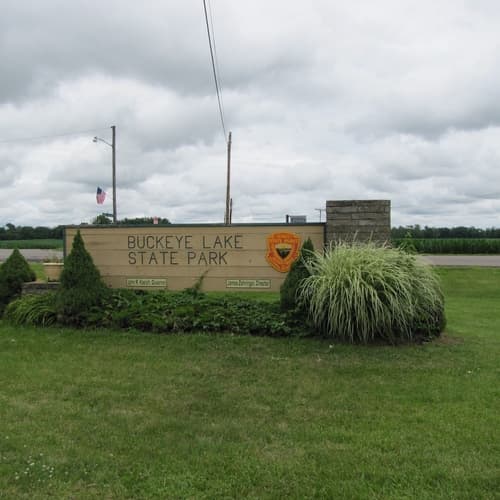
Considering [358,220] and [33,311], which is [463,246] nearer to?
[358,220]

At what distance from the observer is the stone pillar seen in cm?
712

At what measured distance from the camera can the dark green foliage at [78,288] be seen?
681 cm

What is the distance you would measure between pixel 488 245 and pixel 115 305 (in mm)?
33017

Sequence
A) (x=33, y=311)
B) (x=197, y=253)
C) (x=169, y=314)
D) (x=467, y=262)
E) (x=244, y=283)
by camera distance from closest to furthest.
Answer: (x=169, y=314), (x=33, y=311), (x=244, y=283), (x=197, y=253), (x=467, y=262)

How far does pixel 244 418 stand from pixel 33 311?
4.56m

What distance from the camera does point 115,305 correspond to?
7078 mm

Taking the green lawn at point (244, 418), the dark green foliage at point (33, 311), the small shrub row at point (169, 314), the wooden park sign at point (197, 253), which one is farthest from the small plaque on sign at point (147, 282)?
the green lawn at point (244, 418)

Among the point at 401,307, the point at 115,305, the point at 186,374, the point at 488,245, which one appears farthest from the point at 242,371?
the point at 488,245

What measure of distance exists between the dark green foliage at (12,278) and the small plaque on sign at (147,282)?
5.78ft

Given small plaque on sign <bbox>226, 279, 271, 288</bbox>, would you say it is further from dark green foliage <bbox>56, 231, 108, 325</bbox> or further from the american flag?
the american flag

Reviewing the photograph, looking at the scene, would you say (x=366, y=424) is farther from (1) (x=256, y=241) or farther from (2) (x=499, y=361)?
(1) (x=256, y=241)

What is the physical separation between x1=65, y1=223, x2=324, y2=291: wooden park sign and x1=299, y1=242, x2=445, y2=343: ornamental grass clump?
1.20m

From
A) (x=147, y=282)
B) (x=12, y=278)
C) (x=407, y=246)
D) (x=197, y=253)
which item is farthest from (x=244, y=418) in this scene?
(x=12, y=278)

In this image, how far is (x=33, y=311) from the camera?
23.2 ft
